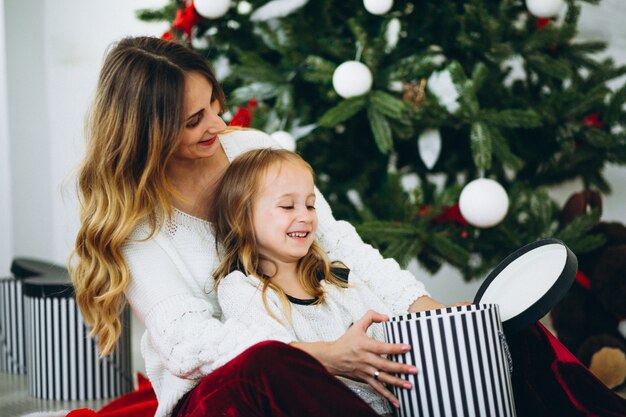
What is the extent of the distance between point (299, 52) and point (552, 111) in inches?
31.0

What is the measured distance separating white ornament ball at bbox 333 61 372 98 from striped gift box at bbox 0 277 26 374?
56.1 inches

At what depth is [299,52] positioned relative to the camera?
7.80ft

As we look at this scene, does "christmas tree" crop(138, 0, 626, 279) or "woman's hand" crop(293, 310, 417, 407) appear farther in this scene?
"christmas tree" crop(138, 0, 626, 279)

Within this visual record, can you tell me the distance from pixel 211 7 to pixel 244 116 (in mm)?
332

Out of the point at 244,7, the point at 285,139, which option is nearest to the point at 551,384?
the point at 285,139

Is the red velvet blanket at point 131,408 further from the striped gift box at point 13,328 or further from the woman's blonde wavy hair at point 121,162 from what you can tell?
the striped gift box at point 13,328

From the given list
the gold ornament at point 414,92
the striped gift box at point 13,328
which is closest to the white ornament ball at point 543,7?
the gold ornament at point 414,92

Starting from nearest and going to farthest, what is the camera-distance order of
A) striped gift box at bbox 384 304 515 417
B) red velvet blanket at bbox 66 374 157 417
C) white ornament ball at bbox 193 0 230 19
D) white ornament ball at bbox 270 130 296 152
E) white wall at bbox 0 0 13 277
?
striped gift box at bbox 384 304 515 417 < red velvet blanket at bbox 66 374 157 417 < white ornament ball at bbox 270 130 296 152 < white ornament ball at bbox 193 0 230 19 < white wall at bbox 0 0 13 277

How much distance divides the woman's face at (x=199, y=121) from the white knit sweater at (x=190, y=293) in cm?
14

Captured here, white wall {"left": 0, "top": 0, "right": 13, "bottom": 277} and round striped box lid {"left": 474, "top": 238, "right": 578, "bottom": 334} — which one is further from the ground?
round striped box lid {"left": 474, "top": 238, "right": 578, "bottom": 334}

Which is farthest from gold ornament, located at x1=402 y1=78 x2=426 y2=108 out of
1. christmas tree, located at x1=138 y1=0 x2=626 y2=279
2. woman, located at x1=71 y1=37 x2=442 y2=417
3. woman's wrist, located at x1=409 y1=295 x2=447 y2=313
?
woman's wrist, located at x1=409 y1=295 x2=447 y2=313

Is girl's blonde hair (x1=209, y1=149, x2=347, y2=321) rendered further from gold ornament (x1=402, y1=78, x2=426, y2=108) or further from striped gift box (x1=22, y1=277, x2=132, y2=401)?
striped gift box (x1=22, y1=277, x2=132, y2=401)

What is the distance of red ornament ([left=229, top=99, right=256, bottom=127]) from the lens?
226 cm

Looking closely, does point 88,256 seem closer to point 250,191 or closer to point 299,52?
point 250,191
